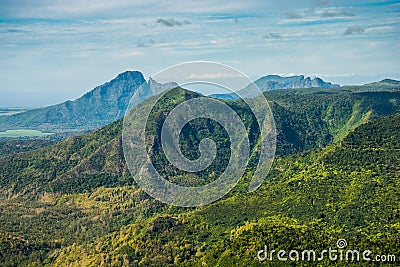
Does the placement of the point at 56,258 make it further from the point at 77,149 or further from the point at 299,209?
the point at 77,149

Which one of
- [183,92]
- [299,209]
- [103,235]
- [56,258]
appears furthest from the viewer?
[183,92]

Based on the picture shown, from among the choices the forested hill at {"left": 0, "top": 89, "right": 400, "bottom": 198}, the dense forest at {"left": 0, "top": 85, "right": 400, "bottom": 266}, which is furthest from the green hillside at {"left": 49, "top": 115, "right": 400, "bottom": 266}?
the forested hill at {"left": 0, "top": 89, "right": 400, "bottom": 198}

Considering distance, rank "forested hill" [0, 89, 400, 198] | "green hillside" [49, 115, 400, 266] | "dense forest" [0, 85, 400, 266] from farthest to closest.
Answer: "forested hill" [0, 89, 400, 198] → "dense forest" [0, 85, 400, 266] → "green hillside" [49, 115, 400, 266]

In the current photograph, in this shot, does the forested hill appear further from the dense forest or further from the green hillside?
the green hillside

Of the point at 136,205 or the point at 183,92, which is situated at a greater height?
the point at 183,92

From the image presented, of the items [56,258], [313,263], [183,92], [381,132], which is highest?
[183,92]

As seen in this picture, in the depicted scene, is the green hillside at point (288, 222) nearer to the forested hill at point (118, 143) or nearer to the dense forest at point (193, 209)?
the dense forest at point (193, 209)

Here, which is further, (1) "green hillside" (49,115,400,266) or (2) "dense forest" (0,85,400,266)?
(2) "dense forest" (0,85,400,266)

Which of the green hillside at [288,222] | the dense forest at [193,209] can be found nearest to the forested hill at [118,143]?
the dense forest at [193,209]

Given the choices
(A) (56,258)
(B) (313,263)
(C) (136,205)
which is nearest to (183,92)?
(C) (136,205)
